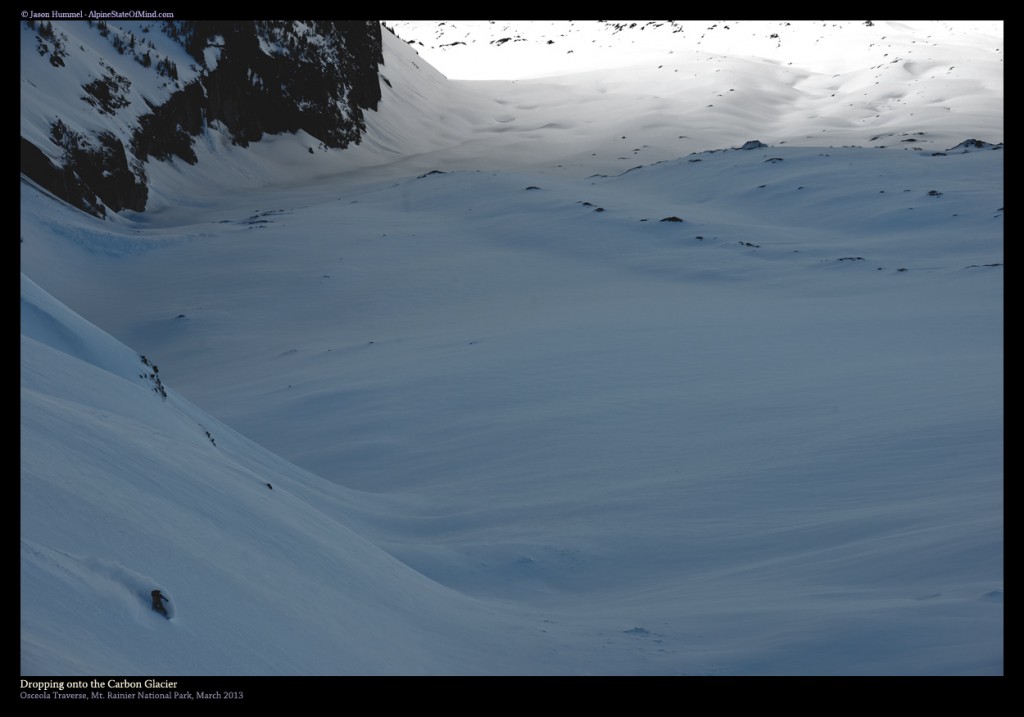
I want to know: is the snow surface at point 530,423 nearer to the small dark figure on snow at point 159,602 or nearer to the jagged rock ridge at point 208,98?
the small dark figure on snow at point 159,602

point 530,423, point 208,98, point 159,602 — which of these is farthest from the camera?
point 208,98

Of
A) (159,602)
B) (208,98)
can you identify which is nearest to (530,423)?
(159,602)

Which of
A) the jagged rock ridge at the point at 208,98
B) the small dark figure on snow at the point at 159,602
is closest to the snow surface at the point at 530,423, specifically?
the small dark figure on snow at the point at 159,602

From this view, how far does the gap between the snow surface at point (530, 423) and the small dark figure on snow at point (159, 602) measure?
48 millimetres

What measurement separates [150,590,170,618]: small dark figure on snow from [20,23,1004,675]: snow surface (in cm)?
5

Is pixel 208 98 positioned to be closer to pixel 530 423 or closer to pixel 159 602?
pixel 530 423

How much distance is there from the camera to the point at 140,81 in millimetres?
25188

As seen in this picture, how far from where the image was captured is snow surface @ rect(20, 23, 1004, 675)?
329 centimetres

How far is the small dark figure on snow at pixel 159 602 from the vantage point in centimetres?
271

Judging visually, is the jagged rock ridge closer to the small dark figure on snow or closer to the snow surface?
the snow surface

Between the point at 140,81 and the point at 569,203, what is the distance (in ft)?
42.0

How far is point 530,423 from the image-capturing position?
8.61 meters

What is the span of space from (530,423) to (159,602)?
6001 millimetres

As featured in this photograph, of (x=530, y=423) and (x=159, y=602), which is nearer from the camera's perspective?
(x=159, y=602)
